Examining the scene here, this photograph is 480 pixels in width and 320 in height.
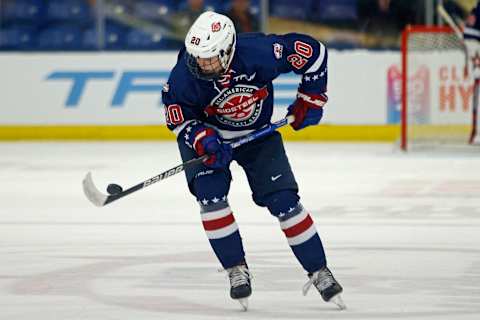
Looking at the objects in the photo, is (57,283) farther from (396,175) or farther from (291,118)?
(396,175)

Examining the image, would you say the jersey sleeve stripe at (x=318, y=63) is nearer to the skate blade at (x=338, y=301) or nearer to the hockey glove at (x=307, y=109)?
the hockey glove at (x=307, y=109)

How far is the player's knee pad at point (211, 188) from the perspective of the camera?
14.8ft

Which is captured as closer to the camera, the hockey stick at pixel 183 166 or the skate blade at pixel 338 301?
the skate blade at pixel 338 301

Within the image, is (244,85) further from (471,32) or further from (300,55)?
(471,32)

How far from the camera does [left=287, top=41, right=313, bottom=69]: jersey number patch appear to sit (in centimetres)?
454

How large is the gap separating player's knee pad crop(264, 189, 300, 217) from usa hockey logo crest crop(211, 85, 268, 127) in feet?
0.87

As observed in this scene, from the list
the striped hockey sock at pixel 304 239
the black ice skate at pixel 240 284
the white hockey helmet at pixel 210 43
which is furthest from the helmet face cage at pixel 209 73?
the black ice skate at pixel 240 284

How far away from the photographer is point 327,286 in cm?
444

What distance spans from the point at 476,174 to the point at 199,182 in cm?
493

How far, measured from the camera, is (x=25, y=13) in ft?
41.0

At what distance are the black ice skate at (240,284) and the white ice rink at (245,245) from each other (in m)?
0.06

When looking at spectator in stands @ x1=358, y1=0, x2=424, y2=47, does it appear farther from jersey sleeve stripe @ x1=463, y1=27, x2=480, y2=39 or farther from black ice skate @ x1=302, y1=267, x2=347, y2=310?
black ice skate @ x1=302, y1=267, x2=347, y2=310

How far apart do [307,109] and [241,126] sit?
0.82 feet

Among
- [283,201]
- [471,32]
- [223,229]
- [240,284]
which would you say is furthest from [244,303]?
[471,32]
